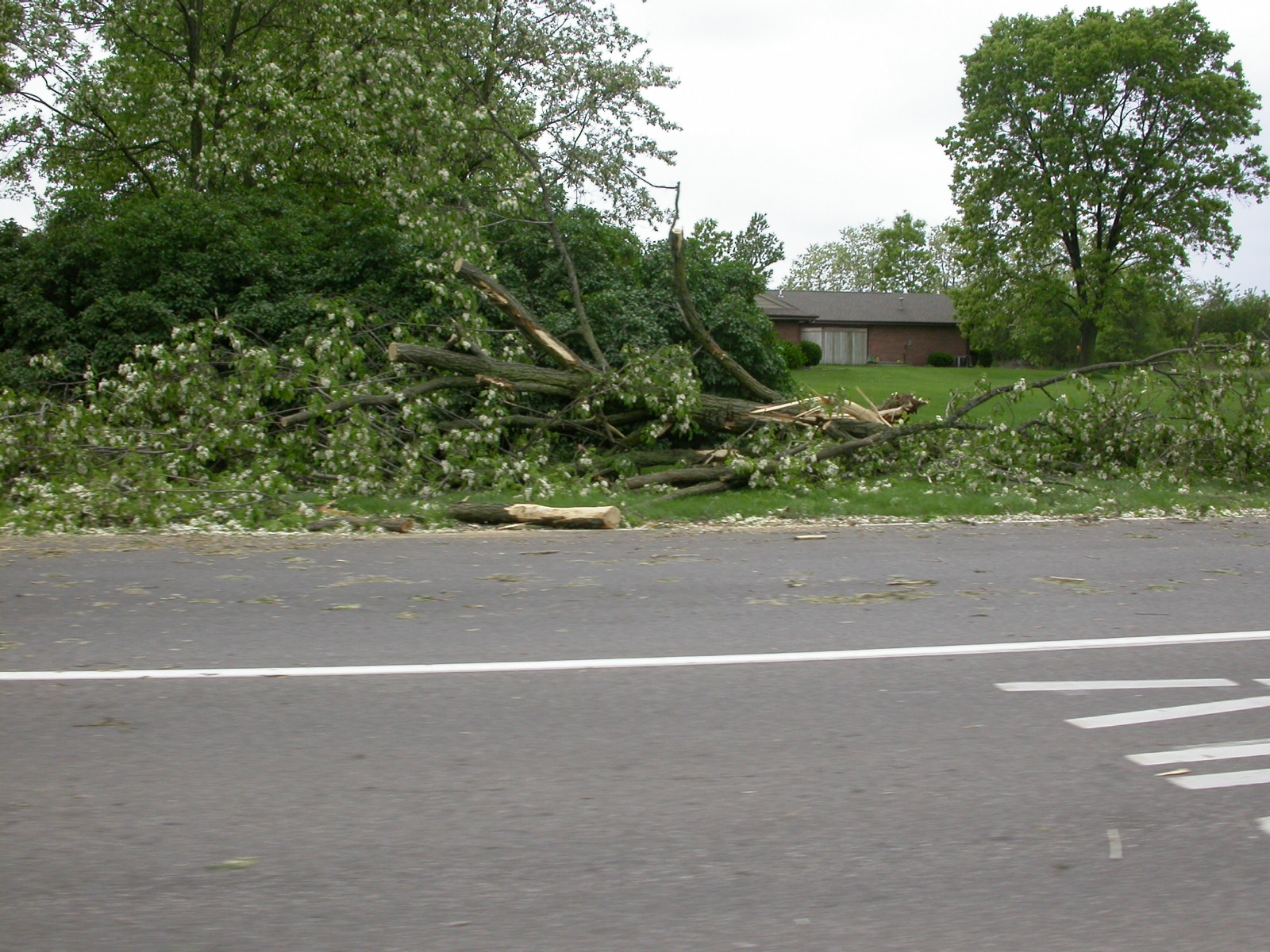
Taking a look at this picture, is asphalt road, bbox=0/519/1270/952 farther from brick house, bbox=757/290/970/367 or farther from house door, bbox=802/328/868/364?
brick house, bbox=757/290/970/367

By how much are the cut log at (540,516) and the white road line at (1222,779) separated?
6857 mm

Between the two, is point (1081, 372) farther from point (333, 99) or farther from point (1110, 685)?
point (333, 99)

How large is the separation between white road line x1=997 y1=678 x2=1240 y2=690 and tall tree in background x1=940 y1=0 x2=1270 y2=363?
34.9 metres

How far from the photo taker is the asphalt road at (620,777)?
293 centimetres

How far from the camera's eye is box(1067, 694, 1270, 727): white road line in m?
4.46

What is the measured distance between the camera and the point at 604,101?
22828 mm

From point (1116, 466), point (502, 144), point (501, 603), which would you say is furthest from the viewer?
point (502, 144)

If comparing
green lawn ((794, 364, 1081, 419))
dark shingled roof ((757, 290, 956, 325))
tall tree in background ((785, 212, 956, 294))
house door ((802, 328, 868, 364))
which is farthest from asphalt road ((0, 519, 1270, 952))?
tall tree in background ((785, 212, 956, 294))

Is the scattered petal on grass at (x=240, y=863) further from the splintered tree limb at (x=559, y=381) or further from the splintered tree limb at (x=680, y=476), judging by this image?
the splintered tree limb at (x=559, y=381)

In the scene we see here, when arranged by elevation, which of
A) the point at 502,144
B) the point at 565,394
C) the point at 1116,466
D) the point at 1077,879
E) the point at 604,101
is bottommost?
the point at 1077,879

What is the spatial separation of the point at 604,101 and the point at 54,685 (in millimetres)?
20037

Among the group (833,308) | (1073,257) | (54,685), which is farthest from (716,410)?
(833,308)

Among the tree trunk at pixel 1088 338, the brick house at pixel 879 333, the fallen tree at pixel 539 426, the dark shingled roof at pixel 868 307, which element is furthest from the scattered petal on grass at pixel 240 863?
the brick house at pixel 879 333

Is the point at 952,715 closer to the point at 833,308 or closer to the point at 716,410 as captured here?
the point at 716,410
